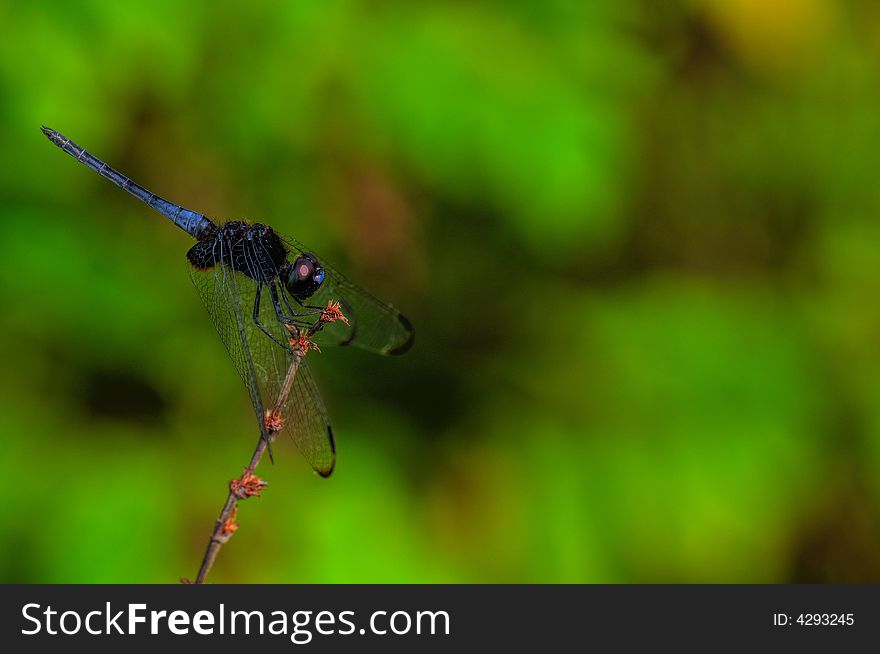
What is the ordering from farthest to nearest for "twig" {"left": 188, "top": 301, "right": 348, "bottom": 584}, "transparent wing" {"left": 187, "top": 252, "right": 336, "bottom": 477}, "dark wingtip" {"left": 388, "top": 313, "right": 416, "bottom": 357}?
"dark wingtip" {"left": 388, "top": 313, "right": 416, "bottom": 357} → "transparent wing" {"left": 187, "top": 252, "right": 336, "bottom": 477} → "twig" {"left": 188, "top": 301, "right": 348, "bottom": 584}

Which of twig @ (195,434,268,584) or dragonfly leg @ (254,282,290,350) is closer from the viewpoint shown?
twig @ (195,434,268,584)

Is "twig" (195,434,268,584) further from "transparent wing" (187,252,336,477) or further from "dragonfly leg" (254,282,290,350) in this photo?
"dragonfly leg" (254,282,290,350)

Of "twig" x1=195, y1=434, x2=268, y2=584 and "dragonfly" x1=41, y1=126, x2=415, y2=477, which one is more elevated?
"dragonfly" x1=41, y1=126, x2=415, y2=477

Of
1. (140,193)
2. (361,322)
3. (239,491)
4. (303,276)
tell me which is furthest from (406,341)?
(239,491)

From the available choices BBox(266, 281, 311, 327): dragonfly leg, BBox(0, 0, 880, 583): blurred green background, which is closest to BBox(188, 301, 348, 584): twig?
BBox(266, 281, 311, 327): dragonfly leg

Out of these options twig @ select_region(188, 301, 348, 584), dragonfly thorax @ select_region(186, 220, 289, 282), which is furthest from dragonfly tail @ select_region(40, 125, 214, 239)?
twig @ select_region(188, 301, 348, 584)

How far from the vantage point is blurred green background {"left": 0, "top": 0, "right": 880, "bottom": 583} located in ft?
6.44

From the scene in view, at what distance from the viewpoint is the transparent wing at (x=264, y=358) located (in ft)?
5.33

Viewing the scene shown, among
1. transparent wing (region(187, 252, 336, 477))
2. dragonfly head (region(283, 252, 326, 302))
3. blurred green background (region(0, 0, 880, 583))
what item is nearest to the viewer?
transparent wing (region(187, 252, 336, 477))

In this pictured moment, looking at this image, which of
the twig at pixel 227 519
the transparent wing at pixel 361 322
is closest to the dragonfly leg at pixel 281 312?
the transparent wing at pixel 361 322

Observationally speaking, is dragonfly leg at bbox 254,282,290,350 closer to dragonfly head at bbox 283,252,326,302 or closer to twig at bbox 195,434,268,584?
dragonfly head at bbox 283,252,326,302

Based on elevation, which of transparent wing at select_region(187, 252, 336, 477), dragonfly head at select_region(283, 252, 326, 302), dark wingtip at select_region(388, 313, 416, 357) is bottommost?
transparent wing at select_region(187, 252, 336, 477)

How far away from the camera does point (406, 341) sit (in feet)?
7.06

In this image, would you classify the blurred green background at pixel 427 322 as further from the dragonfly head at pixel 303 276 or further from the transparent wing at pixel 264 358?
the dragonfly head at pixel 303 276
